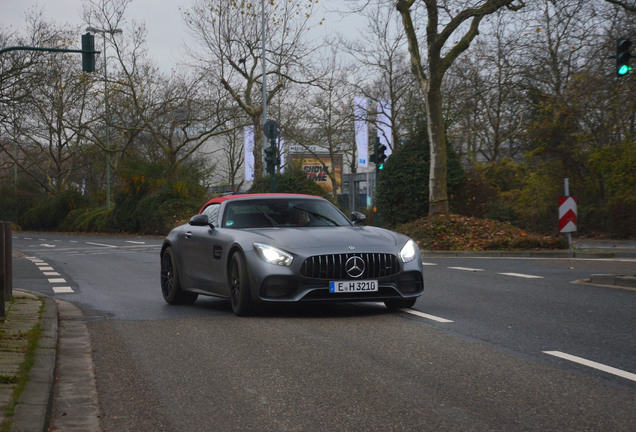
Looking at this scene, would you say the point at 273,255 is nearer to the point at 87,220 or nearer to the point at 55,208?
the point at 87,220

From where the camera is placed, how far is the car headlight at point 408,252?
9.93 m

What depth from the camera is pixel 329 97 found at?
59.4 m

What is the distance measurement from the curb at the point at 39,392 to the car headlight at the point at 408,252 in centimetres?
367

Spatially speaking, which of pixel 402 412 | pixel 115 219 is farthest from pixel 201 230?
pixel 115 219

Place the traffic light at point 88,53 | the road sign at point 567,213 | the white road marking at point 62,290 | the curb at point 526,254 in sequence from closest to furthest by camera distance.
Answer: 1. the white road marking at point 62,290
2. the curb at point 526,254
3. the road sign at point 567,213
4. the traffic light at point 88,53

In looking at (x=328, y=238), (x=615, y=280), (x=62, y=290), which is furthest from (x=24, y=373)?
(x=615, y=280)

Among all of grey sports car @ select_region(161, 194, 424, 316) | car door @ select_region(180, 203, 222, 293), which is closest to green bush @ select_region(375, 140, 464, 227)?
car door @ select_region(180, 203, 222, 293)

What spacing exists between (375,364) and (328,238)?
3110mm

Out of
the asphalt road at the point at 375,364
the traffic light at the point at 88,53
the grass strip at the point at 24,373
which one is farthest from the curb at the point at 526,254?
the grass strip at the point at 24,373

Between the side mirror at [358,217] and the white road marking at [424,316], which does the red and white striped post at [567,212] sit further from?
the white road marking at [424,316]

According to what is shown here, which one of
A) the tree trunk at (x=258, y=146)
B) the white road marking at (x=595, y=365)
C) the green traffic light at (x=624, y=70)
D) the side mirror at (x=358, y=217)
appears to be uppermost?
the tree trunk at (x=258, y=146)

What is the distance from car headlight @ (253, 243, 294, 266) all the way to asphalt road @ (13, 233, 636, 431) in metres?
0.63

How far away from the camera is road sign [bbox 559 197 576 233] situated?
904 inches

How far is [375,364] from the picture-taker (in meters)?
6.91
